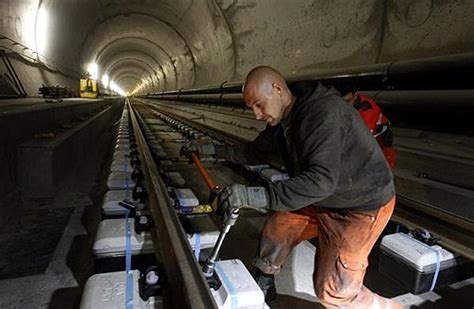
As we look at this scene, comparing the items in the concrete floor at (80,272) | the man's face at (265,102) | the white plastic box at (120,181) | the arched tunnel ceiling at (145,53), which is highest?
the arched tunnel ceiling at (145,53)

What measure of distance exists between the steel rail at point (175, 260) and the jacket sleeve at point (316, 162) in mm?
567

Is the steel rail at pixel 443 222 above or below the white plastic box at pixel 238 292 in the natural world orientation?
above

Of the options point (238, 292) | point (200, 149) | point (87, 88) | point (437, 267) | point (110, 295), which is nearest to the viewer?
point (110, 295)

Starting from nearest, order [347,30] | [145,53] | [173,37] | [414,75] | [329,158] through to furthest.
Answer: [329,158]
[414,75]
[347,30]
[173,37]
[145,53]

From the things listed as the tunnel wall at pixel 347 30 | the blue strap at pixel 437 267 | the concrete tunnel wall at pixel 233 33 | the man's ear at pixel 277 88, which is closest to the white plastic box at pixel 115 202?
the man's ear at pixel 277 88

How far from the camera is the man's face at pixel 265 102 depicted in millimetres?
2035

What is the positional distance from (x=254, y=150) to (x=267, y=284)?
112cm

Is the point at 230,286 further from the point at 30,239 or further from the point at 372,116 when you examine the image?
the point at 30,239

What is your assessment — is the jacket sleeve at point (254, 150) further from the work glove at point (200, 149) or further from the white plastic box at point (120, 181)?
the white plastic box at point (120, 181)

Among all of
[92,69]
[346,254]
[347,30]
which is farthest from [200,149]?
[92,69]

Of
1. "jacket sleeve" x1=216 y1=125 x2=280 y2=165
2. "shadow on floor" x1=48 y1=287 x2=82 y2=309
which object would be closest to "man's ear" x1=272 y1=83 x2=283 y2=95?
"jacket sleeve" x1=216 y1=125 x2=280 y2=165

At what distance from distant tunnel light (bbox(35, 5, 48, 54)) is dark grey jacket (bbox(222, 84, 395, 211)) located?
1172 cm

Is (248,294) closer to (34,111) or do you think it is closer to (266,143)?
(266,143)

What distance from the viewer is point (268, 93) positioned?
2.03 meters
